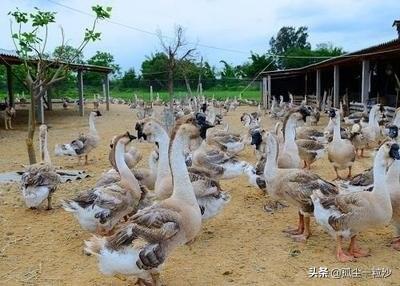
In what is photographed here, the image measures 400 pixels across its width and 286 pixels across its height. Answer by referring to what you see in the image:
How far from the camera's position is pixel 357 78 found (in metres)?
32.8

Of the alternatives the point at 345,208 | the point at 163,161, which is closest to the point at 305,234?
the point at 345,208

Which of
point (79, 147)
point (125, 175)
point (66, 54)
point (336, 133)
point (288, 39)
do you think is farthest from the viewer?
point (288, 39)

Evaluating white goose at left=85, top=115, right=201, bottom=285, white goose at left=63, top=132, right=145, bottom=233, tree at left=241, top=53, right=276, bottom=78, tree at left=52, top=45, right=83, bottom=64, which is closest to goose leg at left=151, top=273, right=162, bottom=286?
white goose at left=85, top=115, right=201, bottom=285

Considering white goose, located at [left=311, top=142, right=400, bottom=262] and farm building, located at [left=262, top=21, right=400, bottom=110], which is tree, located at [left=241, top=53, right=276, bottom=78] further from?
white goose, located at [left=311, top=142, right=400, bottom=262]

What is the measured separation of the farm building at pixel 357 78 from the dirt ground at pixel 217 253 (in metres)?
11.3

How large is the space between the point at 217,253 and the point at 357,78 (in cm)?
2962

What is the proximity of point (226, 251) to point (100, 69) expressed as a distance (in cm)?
2839

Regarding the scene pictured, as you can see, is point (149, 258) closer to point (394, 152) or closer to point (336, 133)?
point (394, 152)

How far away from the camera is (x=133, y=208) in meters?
6.55

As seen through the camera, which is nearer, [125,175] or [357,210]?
[357,210]

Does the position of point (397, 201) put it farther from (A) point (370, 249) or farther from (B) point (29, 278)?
(B) point (29, 278)

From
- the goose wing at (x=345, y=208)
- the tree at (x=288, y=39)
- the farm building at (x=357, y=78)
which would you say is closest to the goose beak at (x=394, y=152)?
the goose wing at (x=345, y=208)

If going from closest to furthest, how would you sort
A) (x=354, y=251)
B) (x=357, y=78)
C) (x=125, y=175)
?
(x=354, y=251) → (x=125, y=175) → (x=357, y=78)

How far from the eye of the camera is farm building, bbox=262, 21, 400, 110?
20066mm
